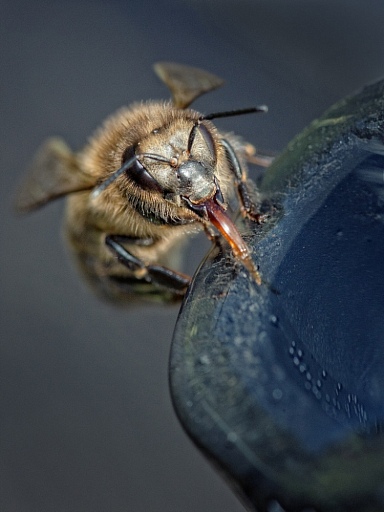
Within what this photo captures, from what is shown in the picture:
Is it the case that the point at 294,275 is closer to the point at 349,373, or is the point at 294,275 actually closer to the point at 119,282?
the point at 349,373

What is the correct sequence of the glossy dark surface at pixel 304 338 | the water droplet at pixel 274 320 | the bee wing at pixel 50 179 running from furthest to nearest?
the bee wing at pixel 50 179 → the water droplet at pixel 274 320 → the glossy dark surface at pixel 304 338

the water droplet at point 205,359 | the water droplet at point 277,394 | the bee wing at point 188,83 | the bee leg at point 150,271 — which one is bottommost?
the bee leg at point 150,271

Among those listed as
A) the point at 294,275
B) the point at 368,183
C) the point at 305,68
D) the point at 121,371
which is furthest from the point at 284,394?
the point at 305,68

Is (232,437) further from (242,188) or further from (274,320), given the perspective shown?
(242,188)

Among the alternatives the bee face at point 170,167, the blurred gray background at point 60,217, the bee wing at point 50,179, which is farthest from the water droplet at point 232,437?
the blurred gray background at point 60,217

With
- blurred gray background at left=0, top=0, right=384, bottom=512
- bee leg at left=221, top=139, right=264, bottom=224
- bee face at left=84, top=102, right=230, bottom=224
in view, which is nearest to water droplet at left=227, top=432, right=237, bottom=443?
bee leg at left=221, top=139, right=264, bottom=224

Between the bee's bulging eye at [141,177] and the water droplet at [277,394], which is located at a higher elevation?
the bee's bulging eye at [141,177]

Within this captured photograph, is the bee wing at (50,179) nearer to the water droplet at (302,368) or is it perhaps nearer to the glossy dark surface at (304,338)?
the glossy dark surface at (304,338)

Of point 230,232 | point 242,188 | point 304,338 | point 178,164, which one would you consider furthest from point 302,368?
point 178,164
